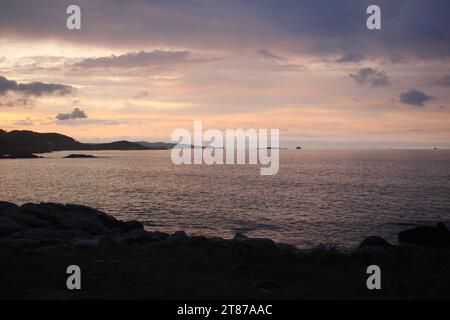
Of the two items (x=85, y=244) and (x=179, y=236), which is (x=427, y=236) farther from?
(x=85, y=244)

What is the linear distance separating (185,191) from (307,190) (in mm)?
24488

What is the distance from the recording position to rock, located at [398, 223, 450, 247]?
124ft

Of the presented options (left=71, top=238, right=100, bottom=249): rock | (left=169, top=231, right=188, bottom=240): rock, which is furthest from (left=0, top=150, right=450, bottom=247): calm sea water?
(left=71, top=238, right=100, bottom=249): rock

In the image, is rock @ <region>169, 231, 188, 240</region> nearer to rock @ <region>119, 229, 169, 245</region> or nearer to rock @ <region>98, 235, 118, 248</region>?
rock @ <region>119, 229, 169, 245</region>

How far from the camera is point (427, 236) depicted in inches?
1532

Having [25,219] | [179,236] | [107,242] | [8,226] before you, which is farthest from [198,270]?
[25,219]

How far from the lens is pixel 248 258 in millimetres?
19922

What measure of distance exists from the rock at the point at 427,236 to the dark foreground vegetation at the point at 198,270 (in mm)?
16210

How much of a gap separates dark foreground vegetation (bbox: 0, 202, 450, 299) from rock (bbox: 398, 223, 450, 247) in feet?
53.2

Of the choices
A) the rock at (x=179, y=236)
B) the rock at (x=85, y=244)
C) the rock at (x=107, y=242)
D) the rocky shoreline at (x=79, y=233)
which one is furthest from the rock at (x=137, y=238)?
the rock at (x=85, y=244)

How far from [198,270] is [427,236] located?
1128 inches

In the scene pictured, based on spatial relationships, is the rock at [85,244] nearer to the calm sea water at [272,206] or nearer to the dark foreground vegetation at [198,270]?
the dark foreground vegetation at [198,270]
